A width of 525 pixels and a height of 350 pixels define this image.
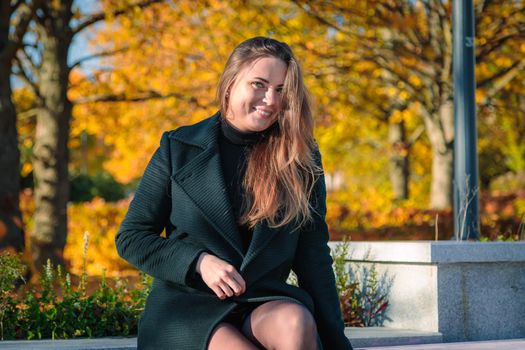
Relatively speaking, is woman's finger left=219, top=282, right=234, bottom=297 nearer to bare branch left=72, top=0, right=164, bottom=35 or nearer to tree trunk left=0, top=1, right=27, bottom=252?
tree trunk left=0, top=1, right=27, bottom=252

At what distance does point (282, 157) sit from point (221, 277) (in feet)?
1.79

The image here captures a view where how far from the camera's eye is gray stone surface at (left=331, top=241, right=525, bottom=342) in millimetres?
5352

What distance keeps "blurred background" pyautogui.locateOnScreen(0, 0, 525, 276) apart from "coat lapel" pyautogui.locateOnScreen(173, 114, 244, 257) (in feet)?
17.7

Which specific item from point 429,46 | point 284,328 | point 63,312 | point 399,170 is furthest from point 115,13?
point 399,170

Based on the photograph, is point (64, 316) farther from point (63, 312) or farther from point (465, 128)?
point (465, 128)

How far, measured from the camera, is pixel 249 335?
294 centimetres

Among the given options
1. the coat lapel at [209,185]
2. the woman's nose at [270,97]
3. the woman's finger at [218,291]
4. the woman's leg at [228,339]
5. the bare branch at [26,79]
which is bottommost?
the woman's leg at [228,339]

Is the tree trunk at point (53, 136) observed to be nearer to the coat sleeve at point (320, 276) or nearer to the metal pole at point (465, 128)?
the metal pole at point (465, 128)

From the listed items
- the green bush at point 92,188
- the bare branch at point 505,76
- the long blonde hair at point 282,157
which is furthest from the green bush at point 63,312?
the green bush at point 92,188

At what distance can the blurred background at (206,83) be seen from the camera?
10719 millimetres

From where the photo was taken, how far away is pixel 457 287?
541 centimetres

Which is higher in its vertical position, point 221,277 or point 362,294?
point 221,277

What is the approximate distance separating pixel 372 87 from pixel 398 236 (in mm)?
4354

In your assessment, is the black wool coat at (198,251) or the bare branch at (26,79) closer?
the black wool coat at (198,251)
